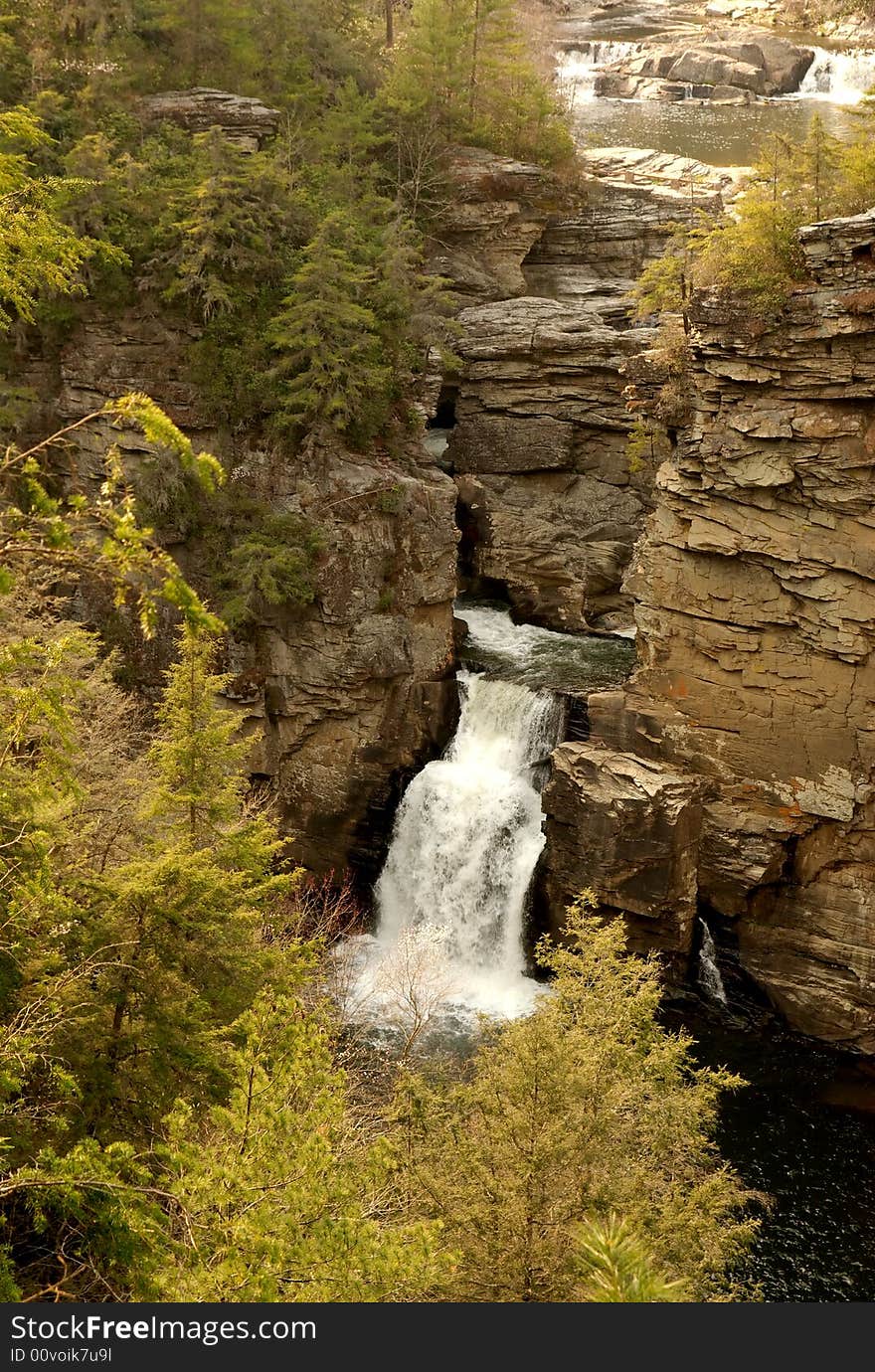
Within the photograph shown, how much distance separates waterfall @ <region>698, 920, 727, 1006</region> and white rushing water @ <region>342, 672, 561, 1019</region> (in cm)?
367

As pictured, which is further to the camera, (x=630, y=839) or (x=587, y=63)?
(x=587, y=63)

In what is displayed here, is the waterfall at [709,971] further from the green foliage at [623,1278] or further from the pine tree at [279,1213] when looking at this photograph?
the green foliage at [623,1278]

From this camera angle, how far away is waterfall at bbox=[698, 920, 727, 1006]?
2414 centimetres

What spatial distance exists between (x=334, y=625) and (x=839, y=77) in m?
30.8

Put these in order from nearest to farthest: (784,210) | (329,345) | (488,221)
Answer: (784,210)
(329,345)
(488,221)

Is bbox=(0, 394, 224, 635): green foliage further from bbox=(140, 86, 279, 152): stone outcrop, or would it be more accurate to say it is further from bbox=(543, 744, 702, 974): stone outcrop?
bbox=(140, 86, 279, 152): stone outcrop

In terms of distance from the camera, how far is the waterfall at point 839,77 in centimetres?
3991

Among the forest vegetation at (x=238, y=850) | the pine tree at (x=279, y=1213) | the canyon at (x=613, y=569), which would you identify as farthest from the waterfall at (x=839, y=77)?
the pine tree at (x=279, y=1213)

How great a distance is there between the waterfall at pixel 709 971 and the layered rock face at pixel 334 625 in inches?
294

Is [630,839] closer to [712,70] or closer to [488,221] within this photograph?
[488,221]

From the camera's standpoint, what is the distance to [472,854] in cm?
2530

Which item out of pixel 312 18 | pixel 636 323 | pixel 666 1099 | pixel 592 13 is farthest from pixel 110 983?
pixel 592 13

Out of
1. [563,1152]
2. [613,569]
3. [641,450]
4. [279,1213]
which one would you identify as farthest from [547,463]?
[279,1213]

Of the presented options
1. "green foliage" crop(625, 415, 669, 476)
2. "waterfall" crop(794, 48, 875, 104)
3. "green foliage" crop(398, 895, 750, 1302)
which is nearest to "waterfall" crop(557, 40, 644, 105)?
"waterfall" crop(794, 48, 875, 104)
